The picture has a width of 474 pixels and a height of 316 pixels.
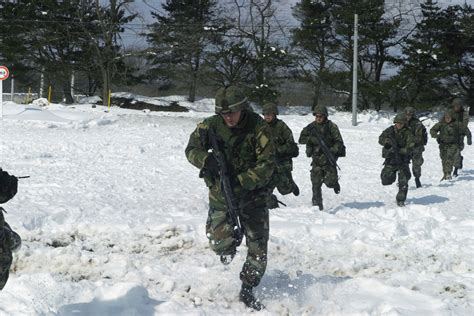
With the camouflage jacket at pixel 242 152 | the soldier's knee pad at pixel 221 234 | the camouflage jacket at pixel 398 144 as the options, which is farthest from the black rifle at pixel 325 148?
the soldier's knee pad at pixel 221 234

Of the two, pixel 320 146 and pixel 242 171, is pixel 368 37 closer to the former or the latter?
pixel 320 146

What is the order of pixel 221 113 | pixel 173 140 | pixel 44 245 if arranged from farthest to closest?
pixel 173 140, pixel 44 245, pixel 221 113

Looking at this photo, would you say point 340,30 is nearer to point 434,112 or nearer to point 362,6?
point 362,6

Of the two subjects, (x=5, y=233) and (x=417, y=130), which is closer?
(x=5, y=233)

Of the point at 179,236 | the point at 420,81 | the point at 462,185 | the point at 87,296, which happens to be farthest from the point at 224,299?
the point at 420,81

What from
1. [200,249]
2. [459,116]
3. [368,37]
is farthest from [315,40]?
[200,249]

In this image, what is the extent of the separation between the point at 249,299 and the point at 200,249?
1845 millimetres

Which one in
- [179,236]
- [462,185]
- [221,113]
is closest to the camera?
[221,113]

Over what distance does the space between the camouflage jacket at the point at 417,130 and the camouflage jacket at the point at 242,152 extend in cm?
566

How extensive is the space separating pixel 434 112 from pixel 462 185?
75.9ft

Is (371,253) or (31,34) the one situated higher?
(31,34)

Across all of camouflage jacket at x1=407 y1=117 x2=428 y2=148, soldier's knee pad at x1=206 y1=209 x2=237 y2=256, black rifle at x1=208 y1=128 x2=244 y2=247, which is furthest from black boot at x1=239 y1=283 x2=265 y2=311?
camouflage jacket at x1=407 y1=117 x2=428 y2=148

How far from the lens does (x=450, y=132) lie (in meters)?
13.0

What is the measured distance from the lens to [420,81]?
33438mm
